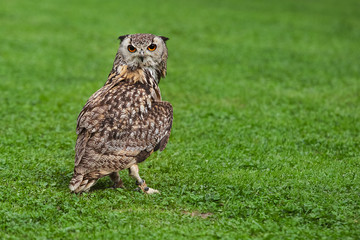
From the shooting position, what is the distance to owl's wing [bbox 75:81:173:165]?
7555mm

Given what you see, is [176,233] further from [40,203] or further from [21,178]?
[21,178]

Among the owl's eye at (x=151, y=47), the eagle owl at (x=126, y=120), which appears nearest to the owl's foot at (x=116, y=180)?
the eagle owl at (x=126, y=120)

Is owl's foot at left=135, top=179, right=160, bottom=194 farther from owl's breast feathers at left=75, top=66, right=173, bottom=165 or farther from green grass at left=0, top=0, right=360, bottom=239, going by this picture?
owl's breast feathers at left=75, top=66, right=173, bottom=165

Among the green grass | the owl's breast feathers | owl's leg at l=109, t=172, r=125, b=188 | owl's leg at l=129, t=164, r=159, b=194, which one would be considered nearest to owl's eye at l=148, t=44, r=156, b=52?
the owl's breast feathers

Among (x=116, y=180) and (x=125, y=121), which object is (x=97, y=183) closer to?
(x=116, y=180)

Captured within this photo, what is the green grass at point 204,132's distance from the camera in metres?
→ 6.93

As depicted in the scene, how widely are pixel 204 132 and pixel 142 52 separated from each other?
143 inches

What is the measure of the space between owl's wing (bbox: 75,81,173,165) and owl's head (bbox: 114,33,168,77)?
1.25 feet

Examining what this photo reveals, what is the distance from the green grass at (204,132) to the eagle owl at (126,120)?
1.44ft

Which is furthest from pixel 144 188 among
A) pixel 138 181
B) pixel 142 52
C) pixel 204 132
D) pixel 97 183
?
pixel 204 132

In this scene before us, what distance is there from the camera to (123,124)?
7.65m

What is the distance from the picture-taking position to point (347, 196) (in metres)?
7.84

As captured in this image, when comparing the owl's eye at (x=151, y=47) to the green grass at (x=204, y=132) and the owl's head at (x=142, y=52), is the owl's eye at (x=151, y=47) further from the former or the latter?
the green grass at (x=204, y=132)

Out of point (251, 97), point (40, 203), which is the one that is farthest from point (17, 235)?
point (251, 97)
